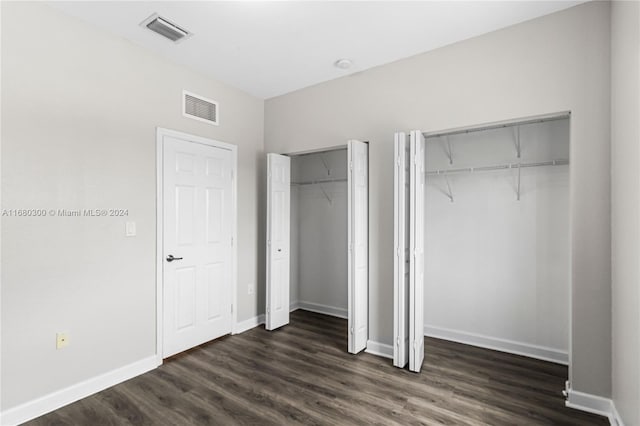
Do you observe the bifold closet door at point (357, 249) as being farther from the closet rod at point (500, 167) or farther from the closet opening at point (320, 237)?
the closet rod at point (500, 167)

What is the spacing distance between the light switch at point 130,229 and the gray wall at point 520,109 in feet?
6.70

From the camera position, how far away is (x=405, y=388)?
2576 millimetres

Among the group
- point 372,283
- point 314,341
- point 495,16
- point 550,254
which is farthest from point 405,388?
point 495,16

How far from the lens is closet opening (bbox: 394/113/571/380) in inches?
119

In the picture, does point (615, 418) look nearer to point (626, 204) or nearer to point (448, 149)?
point (626, 204)

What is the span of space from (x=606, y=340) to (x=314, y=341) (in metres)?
2.44

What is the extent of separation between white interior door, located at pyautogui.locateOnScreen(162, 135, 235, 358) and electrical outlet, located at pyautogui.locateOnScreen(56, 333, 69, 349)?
78 cm

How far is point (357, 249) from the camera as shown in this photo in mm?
3227

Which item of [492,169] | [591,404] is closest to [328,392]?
[591,404]

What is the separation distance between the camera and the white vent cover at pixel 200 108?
10.8 ft

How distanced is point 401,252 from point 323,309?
2.07 m

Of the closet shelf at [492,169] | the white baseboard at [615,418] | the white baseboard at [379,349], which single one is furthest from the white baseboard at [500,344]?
the closet shelf at [492,169]

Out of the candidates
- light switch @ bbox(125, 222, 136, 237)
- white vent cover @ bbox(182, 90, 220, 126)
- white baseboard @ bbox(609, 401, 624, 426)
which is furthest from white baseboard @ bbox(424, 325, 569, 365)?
white vent cover @ bbox(182, 90, 220, 126)

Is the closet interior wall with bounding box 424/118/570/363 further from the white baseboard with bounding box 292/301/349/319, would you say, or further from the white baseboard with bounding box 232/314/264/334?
the white baseboard with bounding box 232/314/264/334
